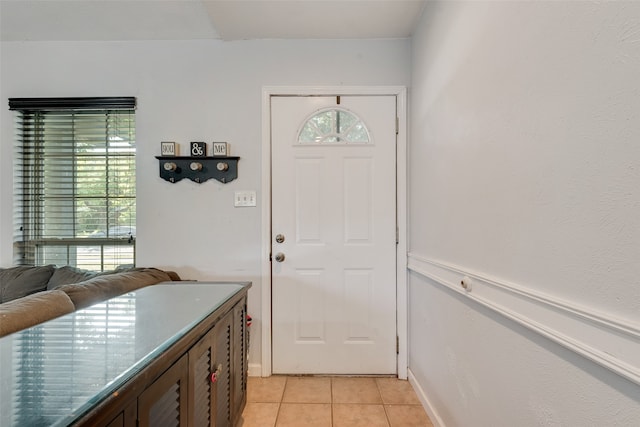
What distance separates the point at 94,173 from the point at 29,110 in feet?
2.22

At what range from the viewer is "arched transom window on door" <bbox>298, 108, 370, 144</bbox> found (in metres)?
2.08

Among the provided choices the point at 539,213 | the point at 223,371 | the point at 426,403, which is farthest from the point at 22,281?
the point at 539,213

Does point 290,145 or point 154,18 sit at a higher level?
point 154,18

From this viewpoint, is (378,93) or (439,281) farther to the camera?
(378,93)

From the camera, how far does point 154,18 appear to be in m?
1.89

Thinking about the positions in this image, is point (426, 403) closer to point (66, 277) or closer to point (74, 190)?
point (66, 277)

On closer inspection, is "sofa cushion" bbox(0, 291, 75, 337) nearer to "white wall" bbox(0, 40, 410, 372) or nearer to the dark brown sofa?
the dark brown sofa

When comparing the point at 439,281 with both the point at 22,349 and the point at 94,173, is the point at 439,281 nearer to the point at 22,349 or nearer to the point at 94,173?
the point at 22,349

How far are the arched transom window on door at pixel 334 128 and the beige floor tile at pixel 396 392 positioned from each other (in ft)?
5.70

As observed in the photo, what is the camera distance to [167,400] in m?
0.80

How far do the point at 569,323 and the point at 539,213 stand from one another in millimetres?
302

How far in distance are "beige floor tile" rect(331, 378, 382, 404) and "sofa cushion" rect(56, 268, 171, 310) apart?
134 centimetres

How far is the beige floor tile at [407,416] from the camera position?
158 cm

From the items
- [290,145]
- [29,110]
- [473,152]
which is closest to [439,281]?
[473,152]
